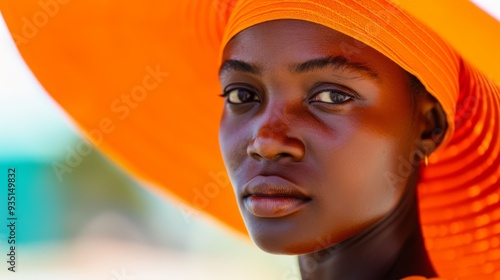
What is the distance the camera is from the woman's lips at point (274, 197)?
138 centimetres

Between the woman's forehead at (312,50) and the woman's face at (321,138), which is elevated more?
the woman's forehead at (312,50)

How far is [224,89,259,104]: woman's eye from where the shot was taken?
153 centimetres

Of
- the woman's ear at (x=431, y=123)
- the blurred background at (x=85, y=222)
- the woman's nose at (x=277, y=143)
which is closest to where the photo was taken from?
the woman's nose at (x=277, y=143)

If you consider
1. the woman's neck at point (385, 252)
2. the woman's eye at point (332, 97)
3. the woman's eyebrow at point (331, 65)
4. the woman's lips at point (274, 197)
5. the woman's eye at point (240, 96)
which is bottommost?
the woman's neck at point (385, 252)

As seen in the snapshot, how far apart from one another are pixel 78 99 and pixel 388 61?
944 millimetres

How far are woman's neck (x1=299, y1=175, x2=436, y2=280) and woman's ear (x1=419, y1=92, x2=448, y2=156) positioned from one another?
0.08 metres

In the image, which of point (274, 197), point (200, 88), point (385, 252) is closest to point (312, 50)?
point (274, 197)

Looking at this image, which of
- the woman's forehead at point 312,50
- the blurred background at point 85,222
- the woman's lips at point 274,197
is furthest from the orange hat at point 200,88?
the blurred background at point 85,222

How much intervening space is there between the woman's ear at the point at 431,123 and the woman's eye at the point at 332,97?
16 centimetres

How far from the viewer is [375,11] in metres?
1.40

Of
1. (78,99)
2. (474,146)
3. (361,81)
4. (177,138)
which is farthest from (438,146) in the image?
(78,99)

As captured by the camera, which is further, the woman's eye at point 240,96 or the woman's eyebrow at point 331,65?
the woman's eye at point 240,96

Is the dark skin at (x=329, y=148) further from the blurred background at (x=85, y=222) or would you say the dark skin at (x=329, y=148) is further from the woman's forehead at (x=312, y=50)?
the blurred background at (x=85, y=222)

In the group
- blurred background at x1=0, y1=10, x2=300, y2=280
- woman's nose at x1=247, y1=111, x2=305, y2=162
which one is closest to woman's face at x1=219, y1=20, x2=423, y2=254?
woman's nose at x1=247, y1=111, x2=305, y2=162
